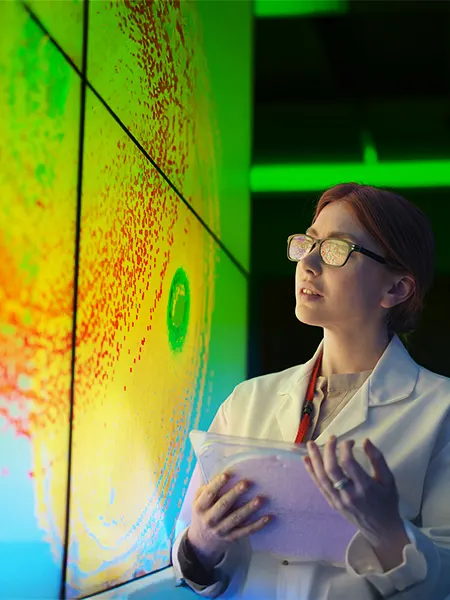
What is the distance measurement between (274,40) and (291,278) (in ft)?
3.50

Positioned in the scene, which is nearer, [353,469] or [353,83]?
[353,469]

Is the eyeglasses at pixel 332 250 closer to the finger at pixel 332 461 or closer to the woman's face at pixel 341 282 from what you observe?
the woman's face at pixel 341 282

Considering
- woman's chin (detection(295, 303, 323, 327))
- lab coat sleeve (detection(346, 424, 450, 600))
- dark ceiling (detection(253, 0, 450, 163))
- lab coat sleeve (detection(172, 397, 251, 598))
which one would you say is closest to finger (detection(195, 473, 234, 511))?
lab coat sleeve (detection(172, 397, 251, 598))

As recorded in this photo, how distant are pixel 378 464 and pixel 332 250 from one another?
0.52 m

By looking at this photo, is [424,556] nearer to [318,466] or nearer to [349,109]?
[318,466]

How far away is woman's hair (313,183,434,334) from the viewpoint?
165 centimetres

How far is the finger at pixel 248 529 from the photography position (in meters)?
1.40

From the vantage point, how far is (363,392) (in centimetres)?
162

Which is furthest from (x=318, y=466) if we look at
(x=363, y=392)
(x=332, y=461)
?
(x=363, y=392)

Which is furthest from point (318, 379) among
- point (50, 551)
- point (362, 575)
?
point (50, 551)

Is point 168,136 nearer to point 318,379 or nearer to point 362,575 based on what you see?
point 318,379

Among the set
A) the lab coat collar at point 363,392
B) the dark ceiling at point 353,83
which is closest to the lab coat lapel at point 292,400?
the lab coat collar at point 363,392

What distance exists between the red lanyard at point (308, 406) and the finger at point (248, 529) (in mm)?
199

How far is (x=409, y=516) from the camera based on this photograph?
1.50m
